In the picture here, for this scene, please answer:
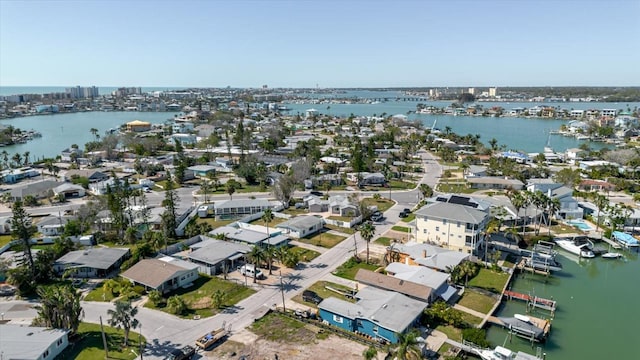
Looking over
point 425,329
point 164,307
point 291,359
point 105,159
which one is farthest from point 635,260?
point 105,159

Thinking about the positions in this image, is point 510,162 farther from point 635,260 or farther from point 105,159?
point 105,159

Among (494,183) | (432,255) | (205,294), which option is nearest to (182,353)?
(205,294)

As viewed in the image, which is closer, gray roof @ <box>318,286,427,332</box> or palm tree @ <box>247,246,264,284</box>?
gray roof @ <box>318,286,427,332</box>

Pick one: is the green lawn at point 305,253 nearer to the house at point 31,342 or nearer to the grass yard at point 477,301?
the grass yard at point 477,301

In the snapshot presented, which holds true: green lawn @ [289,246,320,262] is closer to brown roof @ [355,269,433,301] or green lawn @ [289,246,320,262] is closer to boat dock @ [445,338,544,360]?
brown roof @ [355,269,433,301]

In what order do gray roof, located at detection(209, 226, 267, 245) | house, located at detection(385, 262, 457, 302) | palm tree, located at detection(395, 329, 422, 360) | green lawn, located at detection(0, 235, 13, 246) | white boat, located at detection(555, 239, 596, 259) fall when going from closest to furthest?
palm tree, located at detection(395, 329, 422, 360), house, located at detection(385, 262, 457, 302), white boat, located at detection(555, 239, 596, 259), gray roof, located at detection(209, 226, 267, 245), green lawn, located at detection(0, 235, 13, 246)

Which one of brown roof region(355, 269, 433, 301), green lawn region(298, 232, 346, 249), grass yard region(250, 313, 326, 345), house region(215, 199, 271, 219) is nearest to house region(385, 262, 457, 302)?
brown roof region(355, 269, 433, 301)

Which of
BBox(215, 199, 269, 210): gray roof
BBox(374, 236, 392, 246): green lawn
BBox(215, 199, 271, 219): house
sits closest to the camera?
BBox(374, 236, 392, 246): green lawn
